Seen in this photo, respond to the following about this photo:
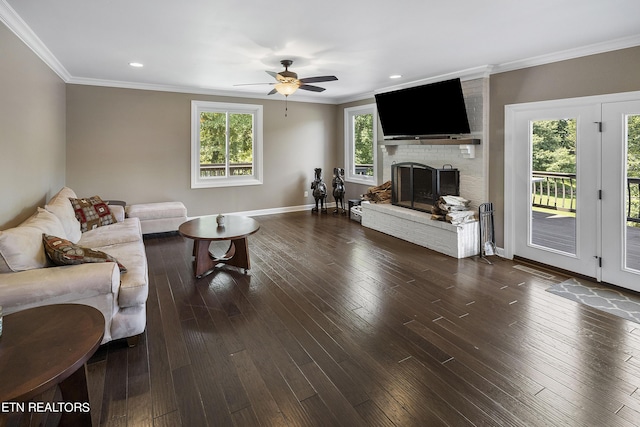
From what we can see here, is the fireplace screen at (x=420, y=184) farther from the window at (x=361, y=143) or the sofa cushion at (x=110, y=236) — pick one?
the sofa cushion at (x=110, y=236)

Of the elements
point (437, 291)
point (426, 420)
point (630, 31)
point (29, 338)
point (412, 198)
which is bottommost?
point (426, 420)

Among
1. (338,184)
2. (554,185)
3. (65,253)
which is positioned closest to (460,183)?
(554,185)

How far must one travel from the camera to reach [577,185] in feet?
13.2

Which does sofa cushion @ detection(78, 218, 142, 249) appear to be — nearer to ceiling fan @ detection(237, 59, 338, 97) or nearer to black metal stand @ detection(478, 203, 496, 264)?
ceiling fan @ detection(237, 59, 338, 97)

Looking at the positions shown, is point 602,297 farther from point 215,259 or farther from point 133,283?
point 133,283

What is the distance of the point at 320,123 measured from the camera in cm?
832

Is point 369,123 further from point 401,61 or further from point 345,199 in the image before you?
point 401,61

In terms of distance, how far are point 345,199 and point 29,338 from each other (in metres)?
7.33

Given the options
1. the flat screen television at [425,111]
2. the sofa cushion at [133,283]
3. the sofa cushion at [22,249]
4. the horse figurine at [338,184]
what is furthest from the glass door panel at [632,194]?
the sofa cushion at [22,249]

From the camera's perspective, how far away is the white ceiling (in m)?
2.86

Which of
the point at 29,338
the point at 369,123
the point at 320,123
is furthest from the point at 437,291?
the point at 320,123

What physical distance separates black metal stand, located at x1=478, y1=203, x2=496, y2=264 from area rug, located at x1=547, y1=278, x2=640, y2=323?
105 cm

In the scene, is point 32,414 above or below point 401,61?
below

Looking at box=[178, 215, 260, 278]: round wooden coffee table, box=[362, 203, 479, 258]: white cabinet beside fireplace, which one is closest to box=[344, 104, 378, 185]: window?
box=[362, 203, 479, 258]: white cabinet beside fireplace
